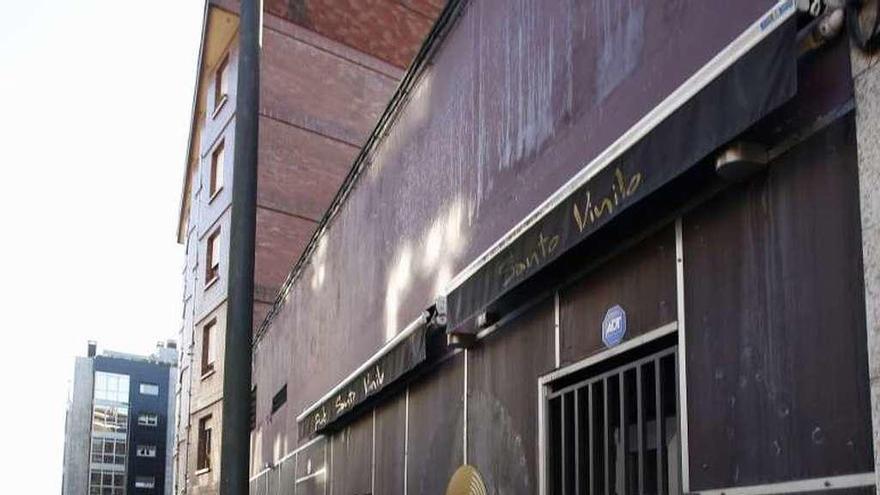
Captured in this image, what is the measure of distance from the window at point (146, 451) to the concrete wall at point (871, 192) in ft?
295

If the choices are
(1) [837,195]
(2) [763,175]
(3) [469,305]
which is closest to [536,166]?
(3) [469,305]

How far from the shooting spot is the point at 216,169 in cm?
2684

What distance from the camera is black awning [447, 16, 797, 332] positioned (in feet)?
12.8

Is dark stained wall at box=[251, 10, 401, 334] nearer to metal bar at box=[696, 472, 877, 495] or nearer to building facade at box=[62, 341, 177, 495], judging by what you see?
metal bar at box=[696, 472, 877, 495]

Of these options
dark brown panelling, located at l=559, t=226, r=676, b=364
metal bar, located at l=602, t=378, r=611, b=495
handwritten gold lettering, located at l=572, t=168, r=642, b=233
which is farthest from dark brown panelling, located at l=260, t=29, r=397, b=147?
metal bar, located at l=602, t=378, r=611, b=495

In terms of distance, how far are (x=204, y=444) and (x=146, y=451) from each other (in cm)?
6652

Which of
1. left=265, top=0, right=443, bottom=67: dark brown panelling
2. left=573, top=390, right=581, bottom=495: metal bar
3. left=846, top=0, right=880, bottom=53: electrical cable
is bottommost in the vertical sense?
left=573, top=390, right=581, bottom=495: metal bar

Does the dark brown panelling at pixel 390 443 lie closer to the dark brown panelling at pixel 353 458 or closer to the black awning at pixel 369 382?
the black awning at pixel 369 382

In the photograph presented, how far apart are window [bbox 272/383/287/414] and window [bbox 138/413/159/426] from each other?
249 feet

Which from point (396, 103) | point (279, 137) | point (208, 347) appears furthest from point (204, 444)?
point (396, 103)

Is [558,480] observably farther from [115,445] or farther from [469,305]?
[115,445]

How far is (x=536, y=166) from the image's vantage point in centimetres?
668

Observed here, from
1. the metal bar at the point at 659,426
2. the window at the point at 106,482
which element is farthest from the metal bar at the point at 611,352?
the window at the point at 106,482

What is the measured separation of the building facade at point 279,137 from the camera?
78.5 ft
